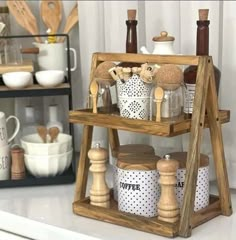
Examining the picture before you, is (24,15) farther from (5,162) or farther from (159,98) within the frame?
(159,98)

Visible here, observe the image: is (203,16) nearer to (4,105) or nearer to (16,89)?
(16,89)

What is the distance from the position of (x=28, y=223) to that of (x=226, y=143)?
517 millimetres

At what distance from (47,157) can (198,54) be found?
0.49 meters

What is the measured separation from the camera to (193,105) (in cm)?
115

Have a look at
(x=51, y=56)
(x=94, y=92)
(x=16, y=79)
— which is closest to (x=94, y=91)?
(x=94, y=92)

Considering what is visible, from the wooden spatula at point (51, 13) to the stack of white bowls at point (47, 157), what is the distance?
37 centimetres

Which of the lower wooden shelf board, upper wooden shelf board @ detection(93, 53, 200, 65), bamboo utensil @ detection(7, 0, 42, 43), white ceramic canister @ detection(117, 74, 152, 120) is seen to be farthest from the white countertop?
bamboo utensil @ detection(7, 0, 42, 43)

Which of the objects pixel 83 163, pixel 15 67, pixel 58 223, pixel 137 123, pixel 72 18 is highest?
pixel 72 18

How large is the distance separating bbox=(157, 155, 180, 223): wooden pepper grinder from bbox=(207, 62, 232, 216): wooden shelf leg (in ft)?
0.39

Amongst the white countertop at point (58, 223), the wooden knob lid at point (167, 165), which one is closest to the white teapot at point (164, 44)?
the wooden knob lid at point (167, 165)

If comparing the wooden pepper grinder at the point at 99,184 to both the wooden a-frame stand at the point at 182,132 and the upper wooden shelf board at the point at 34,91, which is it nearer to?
the wooden a-frame stand at the point at 182,132

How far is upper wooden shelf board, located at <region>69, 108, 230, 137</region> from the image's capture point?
1.11 m

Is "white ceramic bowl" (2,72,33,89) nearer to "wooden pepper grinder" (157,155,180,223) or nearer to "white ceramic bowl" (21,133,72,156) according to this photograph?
"white ceramic bowl" (21,133,72,156)

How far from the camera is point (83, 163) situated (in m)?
1.32
